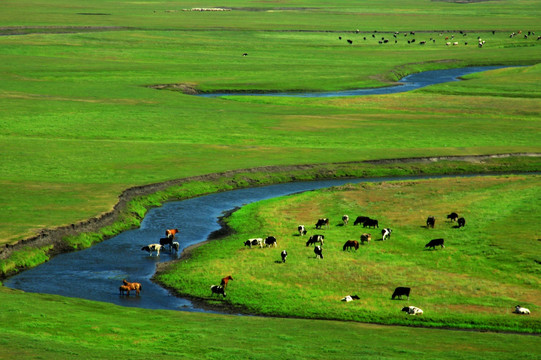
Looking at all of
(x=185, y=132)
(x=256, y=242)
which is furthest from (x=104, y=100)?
(x=256, y=242)

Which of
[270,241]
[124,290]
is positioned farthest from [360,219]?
[124,290]

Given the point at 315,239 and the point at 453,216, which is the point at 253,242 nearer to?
the point at 315,239

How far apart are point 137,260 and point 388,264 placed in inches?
573

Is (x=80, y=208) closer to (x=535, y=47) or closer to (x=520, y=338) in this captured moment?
(x=520, y=338)

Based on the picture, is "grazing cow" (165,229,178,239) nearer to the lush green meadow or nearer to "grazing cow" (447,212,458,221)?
the lush green meadow

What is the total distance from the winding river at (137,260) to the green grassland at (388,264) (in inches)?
67.1

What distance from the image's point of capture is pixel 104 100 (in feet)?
367

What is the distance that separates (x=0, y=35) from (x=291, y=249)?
152174 mm

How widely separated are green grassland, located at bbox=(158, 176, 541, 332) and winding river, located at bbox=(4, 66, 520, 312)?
1705mm

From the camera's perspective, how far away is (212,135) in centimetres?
9225

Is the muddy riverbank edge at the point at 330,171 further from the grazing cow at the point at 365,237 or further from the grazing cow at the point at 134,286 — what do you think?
the grazing cow at the point at 365,237

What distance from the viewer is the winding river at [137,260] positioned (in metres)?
44.5

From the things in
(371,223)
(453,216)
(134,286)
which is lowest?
(134,286)

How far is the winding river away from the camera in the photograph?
44500mm
